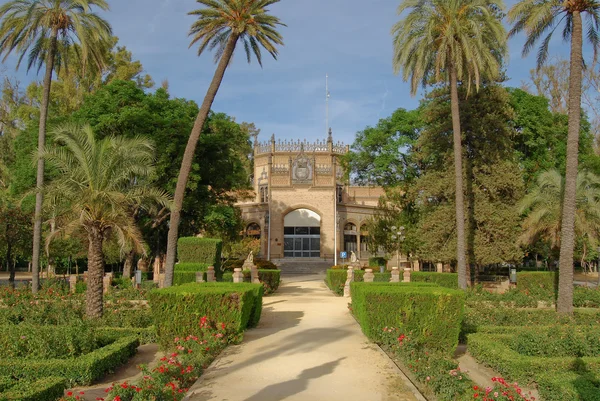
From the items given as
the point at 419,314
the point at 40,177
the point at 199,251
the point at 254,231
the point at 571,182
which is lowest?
the point at 419,314

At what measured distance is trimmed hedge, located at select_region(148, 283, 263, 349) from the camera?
10.5 m

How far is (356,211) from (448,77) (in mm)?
25175

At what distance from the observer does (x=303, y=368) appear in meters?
8.73

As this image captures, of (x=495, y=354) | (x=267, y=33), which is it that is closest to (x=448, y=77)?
(x=267, y=33)

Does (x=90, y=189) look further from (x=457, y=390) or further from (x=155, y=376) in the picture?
(x=457, y=390)

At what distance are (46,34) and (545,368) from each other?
20217 millimetres

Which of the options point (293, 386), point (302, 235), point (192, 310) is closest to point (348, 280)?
point (192, 310)

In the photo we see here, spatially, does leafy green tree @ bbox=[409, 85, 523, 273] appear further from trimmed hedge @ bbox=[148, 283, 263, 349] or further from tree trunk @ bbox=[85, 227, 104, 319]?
tree trunk @ bbox=[85, 227, 104, 319]

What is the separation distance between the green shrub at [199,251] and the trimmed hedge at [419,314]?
452 inches

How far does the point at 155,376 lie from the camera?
6703mm

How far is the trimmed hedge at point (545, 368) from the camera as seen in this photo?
6809mm

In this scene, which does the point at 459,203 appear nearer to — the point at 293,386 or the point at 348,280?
the point at 348,280

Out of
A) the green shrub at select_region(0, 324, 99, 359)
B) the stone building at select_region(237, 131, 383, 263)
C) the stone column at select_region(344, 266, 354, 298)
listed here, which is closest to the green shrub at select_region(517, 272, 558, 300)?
the stone column at select_region(344, 266, 354, 298)

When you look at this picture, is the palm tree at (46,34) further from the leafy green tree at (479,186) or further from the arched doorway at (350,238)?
the arched doorway at (350,238)
